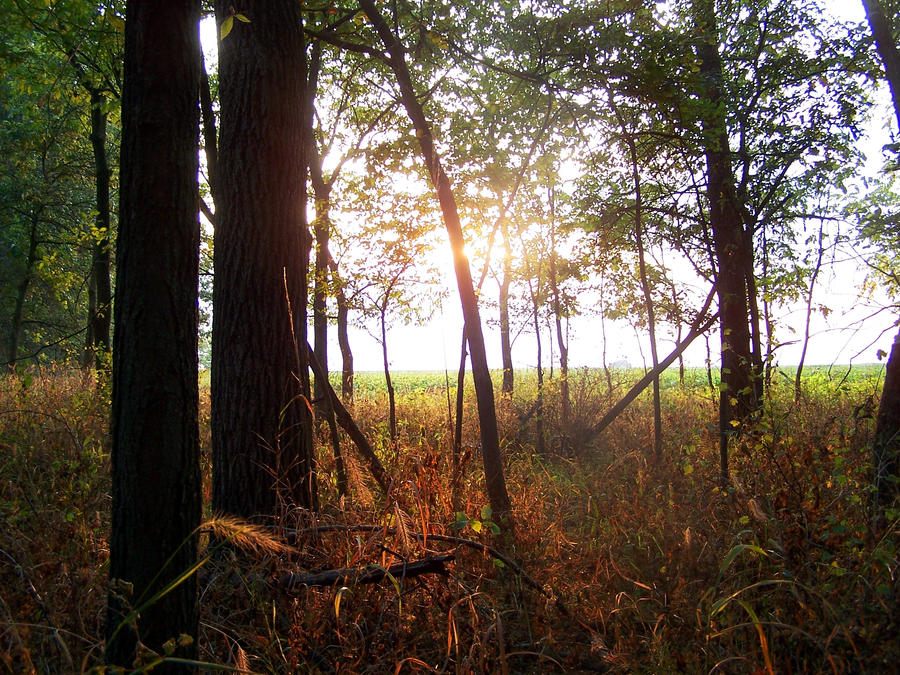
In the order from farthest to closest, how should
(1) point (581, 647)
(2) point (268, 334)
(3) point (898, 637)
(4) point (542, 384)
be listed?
1. (4) point (542, 384)
2. (2) point (268, 334)
3. (1) point (581, 647)
4. (3) point (898, 637)

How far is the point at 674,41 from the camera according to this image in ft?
17.6

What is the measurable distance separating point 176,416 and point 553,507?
4.01m

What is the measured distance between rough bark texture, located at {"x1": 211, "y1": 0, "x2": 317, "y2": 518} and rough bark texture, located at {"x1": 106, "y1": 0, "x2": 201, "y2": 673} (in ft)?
5.54

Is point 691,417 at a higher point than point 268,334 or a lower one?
lower

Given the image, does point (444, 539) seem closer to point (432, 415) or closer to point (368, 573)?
point (368, 573)

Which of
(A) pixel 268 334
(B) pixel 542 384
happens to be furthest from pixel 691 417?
(A) pixel 268 334

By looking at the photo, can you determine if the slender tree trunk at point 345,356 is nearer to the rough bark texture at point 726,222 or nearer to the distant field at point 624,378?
the distant field at point 624,378

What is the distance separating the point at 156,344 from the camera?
180 centimetres

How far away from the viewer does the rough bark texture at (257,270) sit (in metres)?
3.60

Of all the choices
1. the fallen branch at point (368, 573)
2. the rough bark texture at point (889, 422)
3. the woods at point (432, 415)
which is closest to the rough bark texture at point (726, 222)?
the woods at point (432, 415)

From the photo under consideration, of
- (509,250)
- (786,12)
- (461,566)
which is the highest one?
(786,12)

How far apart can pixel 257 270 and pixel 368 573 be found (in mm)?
2118

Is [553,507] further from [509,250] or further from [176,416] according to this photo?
[509,250]

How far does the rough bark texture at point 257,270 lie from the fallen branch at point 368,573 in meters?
0.89
